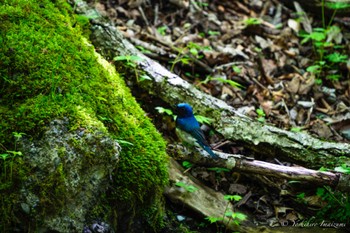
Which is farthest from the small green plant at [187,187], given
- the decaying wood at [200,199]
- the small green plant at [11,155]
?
the small green plant at [11,155]

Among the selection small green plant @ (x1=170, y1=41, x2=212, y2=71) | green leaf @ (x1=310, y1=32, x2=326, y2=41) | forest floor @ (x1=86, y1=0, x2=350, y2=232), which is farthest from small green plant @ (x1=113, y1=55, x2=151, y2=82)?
green leaf @ (x1=310, y1=32, x2=326, y2=41)

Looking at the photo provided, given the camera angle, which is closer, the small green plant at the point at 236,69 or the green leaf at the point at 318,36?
the small green plant at the point at 236,69

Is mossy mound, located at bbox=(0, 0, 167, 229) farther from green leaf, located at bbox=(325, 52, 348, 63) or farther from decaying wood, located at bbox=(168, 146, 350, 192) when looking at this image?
green leaf, located at bbox=(325, 52, 348, 63)

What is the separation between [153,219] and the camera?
303cm

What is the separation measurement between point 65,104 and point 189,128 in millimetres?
1298

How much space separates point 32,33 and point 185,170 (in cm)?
181

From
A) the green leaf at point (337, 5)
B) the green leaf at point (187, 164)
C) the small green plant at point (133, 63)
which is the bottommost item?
the green leaf at point (187, 164)

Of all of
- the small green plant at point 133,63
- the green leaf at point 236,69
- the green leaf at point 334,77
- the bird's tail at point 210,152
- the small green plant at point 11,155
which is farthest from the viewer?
the green leaf at point 334,77

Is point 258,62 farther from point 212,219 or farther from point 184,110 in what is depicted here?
point 212,219

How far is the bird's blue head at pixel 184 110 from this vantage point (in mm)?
3721

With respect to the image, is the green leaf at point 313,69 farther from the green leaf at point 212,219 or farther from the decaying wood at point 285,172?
the green leaf at point 212,219

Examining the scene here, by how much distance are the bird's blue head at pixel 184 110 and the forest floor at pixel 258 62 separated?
1.69 feet

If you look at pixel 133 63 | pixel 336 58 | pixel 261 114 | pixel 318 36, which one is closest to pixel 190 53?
pixel 261 114

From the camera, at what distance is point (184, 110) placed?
3.73 m
